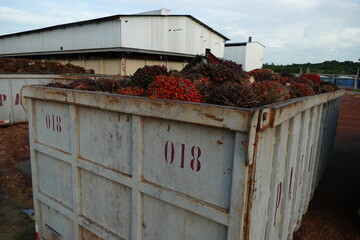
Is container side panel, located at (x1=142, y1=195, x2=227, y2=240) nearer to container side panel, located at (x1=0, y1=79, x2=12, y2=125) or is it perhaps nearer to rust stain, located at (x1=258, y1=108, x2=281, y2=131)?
rust stain, located at (x1=258, y1=108, x2=281, y2=131)

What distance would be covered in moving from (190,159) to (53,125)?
174 cm

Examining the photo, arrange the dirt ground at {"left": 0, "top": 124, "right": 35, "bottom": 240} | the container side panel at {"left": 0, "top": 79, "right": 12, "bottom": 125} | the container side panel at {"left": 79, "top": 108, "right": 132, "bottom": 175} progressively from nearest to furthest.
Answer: the container side panel at {"left": 79, "top": 108, "right": 132, "bottom": 175}, the dirt ground at {"left": 0, "top": 124, "right": 35, "bottom": 240}, the container side panel at {"left": 0, "top": 79, "right": 12, "bottom": 125}

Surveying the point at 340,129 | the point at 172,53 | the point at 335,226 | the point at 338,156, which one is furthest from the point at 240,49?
the point at 335,226

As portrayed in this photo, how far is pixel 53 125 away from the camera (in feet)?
9.22

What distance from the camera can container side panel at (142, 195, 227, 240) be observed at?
1.81m

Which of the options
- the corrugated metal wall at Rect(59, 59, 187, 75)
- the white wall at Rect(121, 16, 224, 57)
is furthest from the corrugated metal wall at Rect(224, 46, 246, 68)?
the corrugated metal wall at Rect(59, 59, 187, 75)

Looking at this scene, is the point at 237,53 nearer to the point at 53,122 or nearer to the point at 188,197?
the point at 53,122

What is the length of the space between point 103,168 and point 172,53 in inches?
838

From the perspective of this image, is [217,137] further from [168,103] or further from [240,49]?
[240,49]

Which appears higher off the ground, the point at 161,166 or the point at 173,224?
the point at 161,166

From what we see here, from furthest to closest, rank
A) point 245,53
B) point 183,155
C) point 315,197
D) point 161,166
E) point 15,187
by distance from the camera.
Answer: point 245,53 → point 15,187 → point 315,197 → point 161,166 → point 183,155

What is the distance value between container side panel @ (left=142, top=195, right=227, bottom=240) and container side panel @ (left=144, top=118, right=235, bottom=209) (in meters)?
Result: 0.16

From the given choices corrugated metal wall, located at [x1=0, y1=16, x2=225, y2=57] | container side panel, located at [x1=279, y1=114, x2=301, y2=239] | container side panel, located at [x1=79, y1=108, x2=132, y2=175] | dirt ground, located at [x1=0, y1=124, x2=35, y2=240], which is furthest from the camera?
corrugated metal wall, located at [x1=0, y1=16, x2=225, y2=57]

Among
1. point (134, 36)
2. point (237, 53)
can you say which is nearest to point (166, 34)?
point (134, 36)
